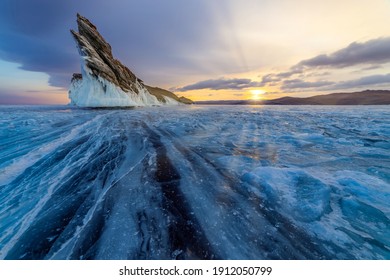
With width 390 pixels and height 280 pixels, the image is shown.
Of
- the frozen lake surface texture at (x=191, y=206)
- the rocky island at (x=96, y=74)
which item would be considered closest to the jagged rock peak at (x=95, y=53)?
the rocky island at (x=96, y=74)

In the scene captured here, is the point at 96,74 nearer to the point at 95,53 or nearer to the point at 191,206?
the point at 95,53

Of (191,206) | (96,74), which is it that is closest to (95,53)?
(96,74)

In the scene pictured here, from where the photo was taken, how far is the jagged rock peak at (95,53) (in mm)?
33719

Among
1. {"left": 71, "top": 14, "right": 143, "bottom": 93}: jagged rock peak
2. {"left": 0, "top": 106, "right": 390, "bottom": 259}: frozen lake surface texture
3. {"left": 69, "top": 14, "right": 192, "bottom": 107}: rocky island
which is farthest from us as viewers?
{"left": 69, "top": 14, "right": 192, "bottom": 107}: rocky island

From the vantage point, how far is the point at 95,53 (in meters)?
37.3

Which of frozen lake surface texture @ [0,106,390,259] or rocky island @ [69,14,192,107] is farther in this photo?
rocky island @ [69,14,192,107]

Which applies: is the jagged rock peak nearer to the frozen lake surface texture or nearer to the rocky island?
the rocky island

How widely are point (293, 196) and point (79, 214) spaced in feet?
11.8

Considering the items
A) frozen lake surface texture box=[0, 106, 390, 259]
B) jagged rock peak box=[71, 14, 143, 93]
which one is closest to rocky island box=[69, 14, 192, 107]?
jagged rock peak box=[71, 14, 143, 93]

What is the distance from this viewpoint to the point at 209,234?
223 centimetres

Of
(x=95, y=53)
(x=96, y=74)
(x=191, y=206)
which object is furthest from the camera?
(x=95, y=53)

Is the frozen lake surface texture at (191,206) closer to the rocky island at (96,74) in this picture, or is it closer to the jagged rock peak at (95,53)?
the rocky island at (96,74)

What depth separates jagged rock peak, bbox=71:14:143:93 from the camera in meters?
33.7
